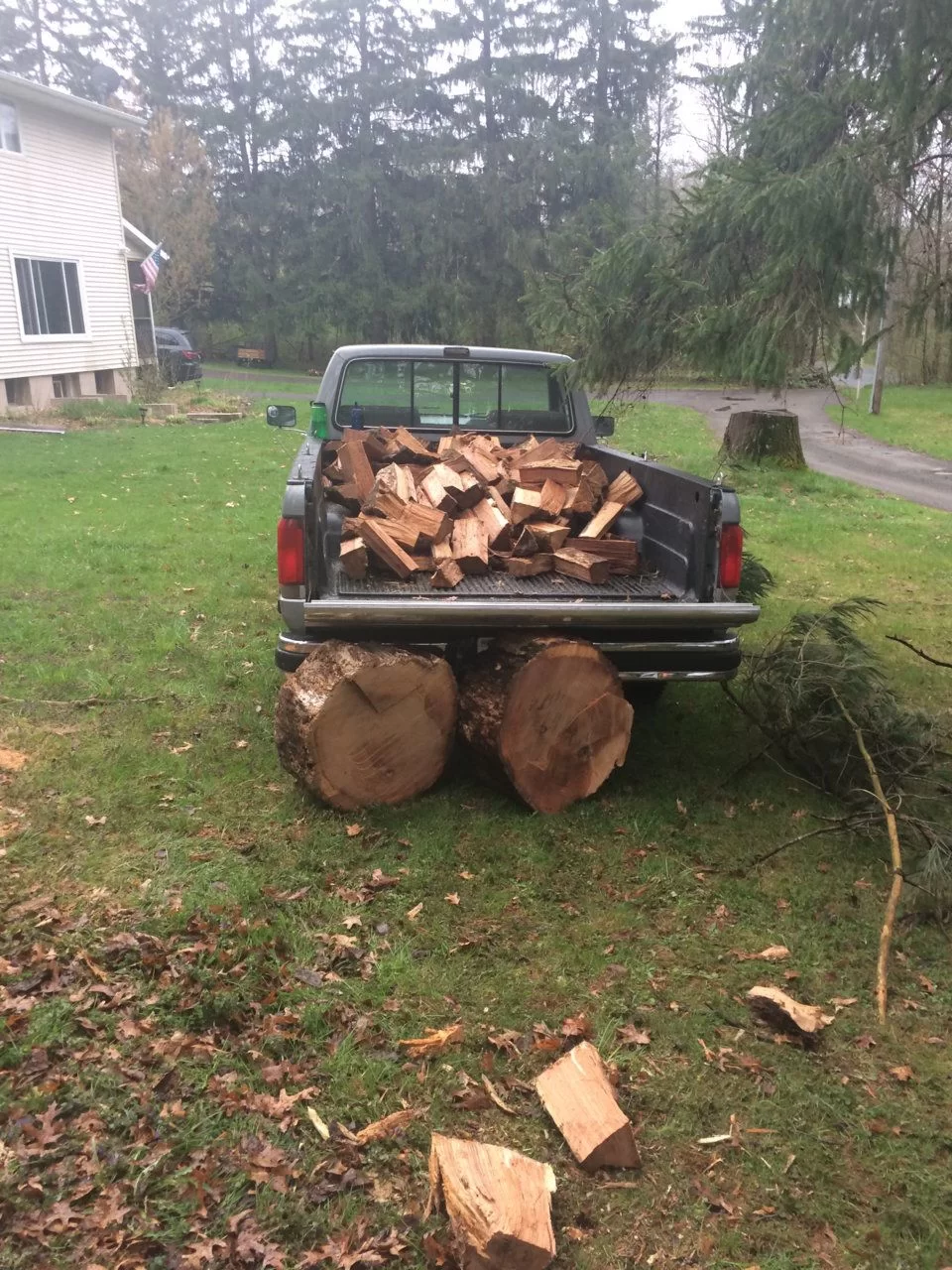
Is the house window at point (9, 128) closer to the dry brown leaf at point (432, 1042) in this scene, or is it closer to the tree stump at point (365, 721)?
the tree stump at point (365, 721)

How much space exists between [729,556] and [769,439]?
1061 cm

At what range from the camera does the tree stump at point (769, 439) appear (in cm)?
1400

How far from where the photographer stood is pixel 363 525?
15.3 feet

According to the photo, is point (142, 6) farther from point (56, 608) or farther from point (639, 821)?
point (639, 821)

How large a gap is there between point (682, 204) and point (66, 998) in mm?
4797

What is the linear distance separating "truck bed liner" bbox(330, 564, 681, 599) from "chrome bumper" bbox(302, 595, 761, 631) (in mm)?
218

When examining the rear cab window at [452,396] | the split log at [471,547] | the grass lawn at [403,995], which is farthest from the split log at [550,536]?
the rear cab window at [452,396]

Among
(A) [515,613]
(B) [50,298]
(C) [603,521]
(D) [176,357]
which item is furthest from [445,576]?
(D) [176,357]

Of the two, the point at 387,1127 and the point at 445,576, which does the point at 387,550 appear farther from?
the point at 387,1127

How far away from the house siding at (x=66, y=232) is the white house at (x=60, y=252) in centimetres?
2

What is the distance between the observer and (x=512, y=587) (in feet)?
14.7

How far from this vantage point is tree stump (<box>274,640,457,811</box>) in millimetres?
3986

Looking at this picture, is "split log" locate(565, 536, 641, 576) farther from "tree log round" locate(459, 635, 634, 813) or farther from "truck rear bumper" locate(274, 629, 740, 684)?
"tree log round" locate(459, 635, 634, 813)

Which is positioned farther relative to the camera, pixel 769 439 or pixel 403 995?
pixel 769 439
